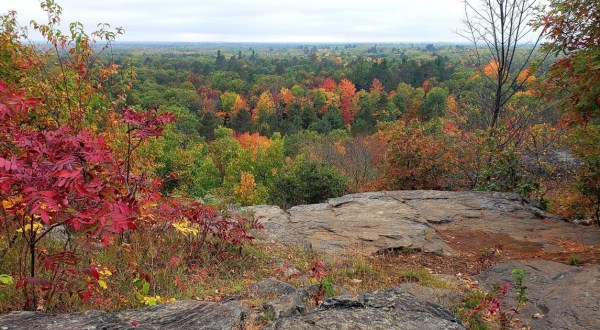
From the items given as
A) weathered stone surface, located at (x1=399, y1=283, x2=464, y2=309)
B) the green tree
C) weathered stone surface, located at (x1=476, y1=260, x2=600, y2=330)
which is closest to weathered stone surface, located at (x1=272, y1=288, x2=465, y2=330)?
weathered stone surface, located at (x1=399, y1=283, x2=464, y2=309)

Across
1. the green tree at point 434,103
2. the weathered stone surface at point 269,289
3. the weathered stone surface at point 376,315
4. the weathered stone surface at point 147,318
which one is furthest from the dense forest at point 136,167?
the green tree at point 434,103

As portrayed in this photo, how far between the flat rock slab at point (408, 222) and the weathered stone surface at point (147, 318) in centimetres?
371

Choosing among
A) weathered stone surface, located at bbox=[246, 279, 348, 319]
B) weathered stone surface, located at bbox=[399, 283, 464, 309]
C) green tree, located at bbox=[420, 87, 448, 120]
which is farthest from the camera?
green tree, located at bbox=[420, 87, 448, 120]

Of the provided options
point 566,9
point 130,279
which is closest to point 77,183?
point 130,279

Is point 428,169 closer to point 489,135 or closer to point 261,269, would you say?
point 489,135

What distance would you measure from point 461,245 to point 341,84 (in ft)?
238

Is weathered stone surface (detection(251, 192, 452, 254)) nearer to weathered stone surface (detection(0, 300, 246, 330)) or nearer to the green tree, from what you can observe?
weathered stone surface (detection(0, 300, 246, 330))

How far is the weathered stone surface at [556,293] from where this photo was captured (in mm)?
4336

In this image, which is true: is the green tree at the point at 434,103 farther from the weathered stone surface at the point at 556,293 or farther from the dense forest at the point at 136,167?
the weathered stone surface at the point at 556,293

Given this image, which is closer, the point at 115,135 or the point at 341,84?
the point at 115,135

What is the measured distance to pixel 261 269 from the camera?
6082 mm

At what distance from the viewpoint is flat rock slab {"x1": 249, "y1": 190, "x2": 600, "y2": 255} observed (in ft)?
25.7

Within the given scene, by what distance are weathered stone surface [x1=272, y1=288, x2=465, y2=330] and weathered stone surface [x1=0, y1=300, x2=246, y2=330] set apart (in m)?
0.43

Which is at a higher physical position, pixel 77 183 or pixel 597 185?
pixel 77 183
